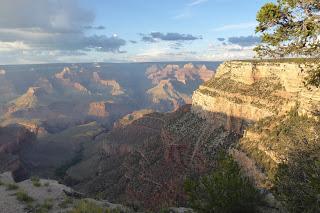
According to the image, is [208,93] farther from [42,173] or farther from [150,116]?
[42,173]

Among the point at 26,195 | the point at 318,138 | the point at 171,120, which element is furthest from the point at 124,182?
the point at 318,138

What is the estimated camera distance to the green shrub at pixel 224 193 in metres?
25.6

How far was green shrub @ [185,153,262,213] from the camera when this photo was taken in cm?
2559

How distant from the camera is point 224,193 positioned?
25.6 meters

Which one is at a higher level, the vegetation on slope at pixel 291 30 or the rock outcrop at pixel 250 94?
the vegetation on slope at pixel 291 30

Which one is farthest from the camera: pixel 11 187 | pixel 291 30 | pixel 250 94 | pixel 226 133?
pixel 250 94

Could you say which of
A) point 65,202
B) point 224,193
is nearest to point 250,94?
point 224,193

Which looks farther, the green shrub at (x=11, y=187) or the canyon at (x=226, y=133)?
the canyon at (x=226, y=133)

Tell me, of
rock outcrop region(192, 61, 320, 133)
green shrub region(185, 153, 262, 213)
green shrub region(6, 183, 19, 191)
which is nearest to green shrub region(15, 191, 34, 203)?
green shrub region(6, 183, 19, 191)

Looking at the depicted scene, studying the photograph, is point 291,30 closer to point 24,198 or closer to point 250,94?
point 24,198

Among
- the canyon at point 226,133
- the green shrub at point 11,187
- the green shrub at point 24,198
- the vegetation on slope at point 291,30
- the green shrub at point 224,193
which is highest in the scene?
the vegetation on slope at point 291,30

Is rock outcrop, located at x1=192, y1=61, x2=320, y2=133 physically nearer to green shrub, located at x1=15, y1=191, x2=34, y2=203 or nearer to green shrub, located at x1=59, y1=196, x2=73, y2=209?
green shrub, located at x1=59, y1=196, x2=73, y2=209

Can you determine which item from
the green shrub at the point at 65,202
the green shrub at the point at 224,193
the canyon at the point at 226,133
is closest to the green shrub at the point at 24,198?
the green shrub at the point at 65,202

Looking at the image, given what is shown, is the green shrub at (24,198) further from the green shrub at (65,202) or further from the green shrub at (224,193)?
the green shrub at (224,193)
